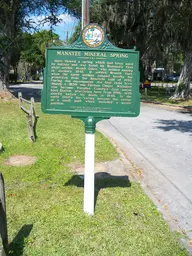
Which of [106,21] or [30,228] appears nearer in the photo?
[30,228]

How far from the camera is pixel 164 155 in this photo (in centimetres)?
757

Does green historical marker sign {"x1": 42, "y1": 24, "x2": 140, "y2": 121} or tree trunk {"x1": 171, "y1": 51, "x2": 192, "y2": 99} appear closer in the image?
green historical marker sign {"x1": 42, "y1": 24, "x2": 140, "y2": 121}

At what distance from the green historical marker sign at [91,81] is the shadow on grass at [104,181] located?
66.6 inches

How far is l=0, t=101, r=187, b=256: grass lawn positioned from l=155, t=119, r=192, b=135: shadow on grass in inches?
192

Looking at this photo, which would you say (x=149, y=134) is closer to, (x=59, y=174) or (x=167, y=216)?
(x=59, y=174)

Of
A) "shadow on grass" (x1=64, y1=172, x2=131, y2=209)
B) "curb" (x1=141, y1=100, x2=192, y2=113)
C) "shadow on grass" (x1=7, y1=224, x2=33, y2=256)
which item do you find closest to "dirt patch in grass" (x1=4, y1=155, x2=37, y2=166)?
"shadow on grass" (x1=64, y1=172, x2=131, y2=209)

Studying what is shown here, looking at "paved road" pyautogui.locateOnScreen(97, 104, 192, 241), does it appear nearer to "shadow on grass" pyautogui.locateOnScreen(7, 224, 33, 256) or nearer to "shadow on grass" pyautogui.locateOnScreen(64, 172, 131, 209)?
"shadow on grass" pyautogui.locateOnScreen(64, 172, 131, 209)

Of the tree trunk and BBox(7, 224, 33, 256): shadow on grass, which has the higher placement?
the tree trunk

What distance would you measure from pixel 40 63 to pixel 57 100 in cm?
6617

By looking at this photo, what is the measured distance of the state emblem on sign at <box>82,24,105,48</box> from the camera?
397 centimetres

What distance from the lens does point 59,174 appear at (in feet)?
19.4

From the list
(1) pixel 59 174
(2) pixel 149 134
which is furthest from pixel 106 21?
(1) pixel 59 174

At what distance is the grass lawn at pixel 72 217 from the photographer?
349 centimetres

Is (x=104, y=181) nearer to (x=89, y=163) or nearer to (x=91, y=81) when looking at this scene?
(x=89, y=163)
